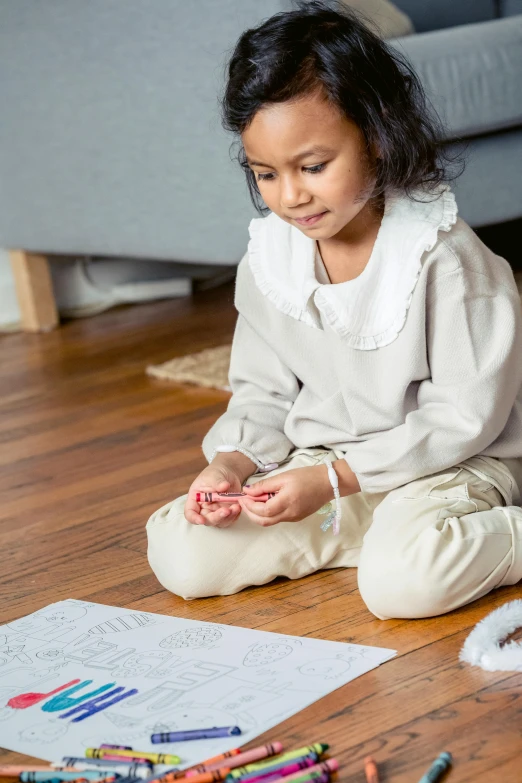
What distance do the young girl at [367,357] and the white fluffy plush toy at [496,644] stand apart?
0.19 ft

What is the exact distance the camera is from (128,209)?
2.00 m

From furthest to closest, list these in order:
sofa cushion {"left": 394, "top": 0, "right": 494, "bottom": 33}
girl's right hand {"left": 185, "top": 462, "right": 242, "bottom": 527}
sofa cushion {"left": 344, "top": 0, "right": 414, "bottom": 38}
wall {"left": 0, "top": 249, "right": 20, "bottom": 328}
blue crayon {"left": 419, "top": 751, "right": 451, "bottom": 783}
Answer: wall {"left": 0, "top": 249, "right": 20, "bottom": 328}, sofa cushion {"left": 394, "top": 0, "right": 494, "bottom": 33}, sofa cushion {"left": 344, "top": 0, "right": 414, "bottom": 38}, girl's right hand {"left": 185, "top": 462, "right": 242, "bottom": 527}, blue crayon {"left": 419, "top": 751, "right": 451, "bottom": 783}

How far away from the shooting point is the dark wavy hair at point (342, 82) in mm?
872

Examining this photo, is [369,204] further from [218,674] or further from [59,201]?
[59,201]

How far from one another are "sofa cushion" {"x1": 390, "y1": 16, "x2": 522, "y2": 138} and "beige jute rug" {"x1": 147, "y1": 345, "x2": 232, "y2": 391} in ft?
1.72

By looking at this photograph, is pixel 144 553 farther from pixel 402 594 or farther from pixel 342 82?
pixel 342 82

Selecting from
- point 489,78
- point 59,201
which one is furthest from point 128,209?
point 489,78

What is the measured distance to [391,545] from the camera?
0.86 metres

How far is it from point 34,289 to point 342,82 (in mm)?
1578

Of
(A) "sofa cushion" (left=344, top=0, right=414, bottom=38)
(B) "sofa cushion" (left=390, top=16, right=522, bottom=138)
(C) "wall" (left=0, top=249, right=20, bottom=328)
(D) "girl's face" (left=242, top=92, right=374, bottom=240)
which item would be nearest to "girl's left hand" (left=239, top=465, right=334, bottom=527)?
(D) "girl's face" (left=242, top=92, right=374, bottom=240)

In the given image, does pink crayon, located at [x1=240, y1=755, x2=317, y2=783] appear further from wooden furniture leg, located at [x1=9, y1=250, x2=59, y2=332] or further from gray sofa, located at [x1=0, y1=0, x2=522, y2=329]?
wooden furniture leg, located at [x1=9, y1=250, x2=59, y2=332]

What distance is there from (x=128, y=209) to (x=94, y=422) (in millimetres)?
549

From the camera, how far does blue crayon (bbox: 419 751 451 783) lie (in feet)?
1.97

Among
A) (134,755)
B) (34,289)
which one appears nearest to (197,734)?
(134,755)
